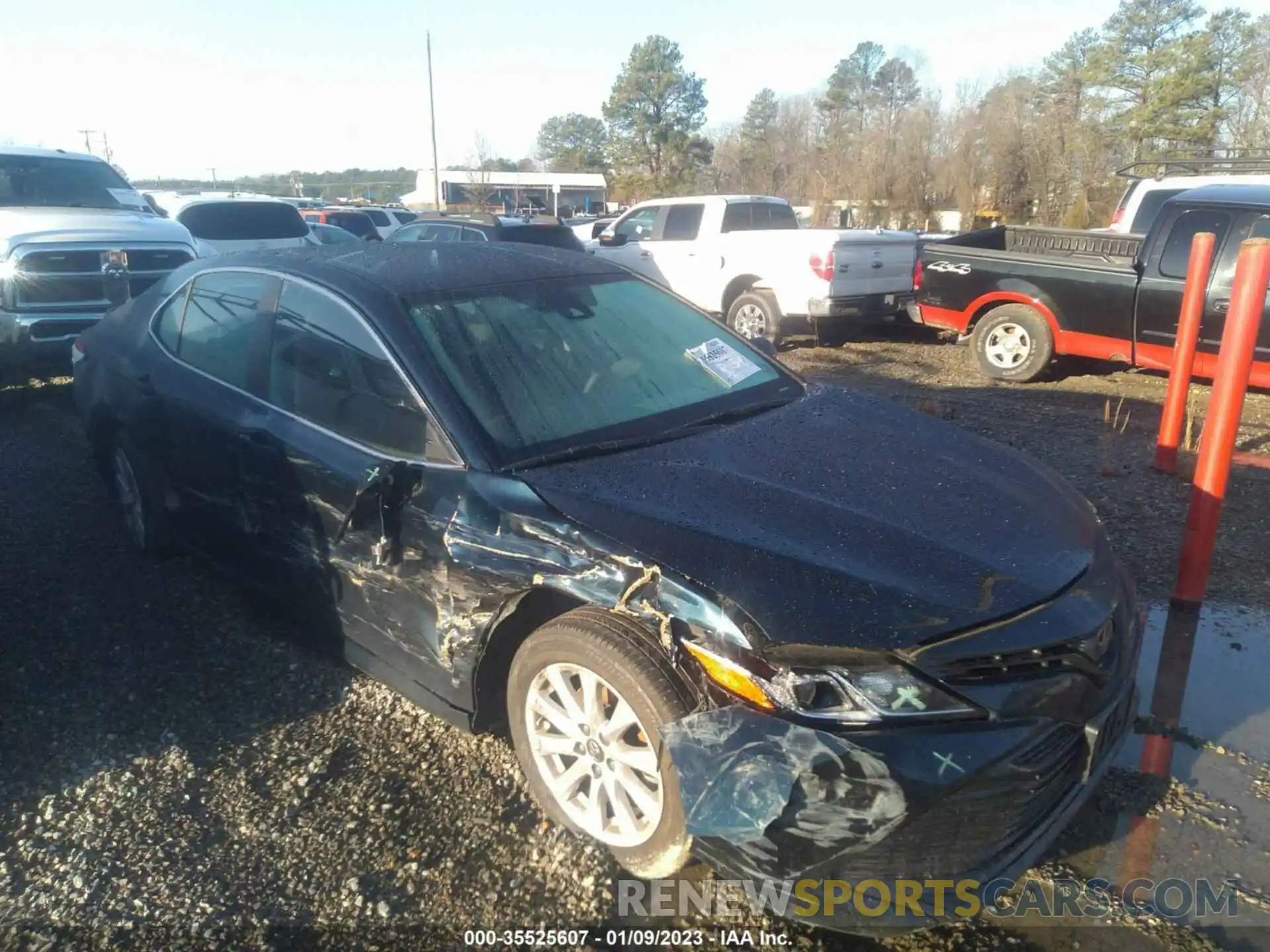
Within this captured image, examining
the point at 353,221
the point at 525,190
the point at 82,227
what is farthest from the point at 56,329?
the point at 525,190

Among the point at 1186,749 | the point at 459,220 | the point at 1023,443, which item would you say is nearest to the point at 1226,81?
the point at 459,220

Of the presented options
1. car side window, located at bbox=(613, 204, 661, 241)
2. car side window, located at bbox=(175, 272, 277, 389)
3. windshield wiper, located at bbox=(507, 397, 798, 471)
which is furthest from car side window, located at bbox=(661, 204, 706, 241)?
windshield wiper, located at bbox=(507, 397, 798, 471)

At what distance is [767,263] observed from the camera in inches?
430

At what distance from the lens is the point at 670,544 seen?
258cm

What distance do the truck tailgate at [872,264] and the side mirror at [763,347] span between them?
240 inches

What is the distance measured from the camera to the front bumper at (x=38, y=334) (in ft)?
25.1

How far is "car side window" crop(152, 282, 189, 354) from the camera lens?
439cm

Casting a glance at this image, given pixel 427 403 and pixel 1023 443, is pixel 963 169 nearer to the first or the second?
pixel 1023 443

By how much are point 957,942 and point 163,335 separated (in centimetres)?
405

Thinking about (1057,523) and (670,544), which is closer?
(670,544)

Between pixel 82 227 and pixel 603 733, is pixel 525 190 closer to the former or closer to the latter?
pixel 82 227

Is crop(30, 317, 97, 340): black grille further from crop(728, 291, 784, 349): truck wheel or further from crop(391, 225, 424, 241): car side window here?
crop(728, 291, 784, 349): truck wheel

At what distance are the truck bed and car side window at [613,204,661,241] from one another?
384 centimetres

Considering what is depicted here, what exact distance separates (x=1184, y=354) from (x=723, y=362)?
141 inches
